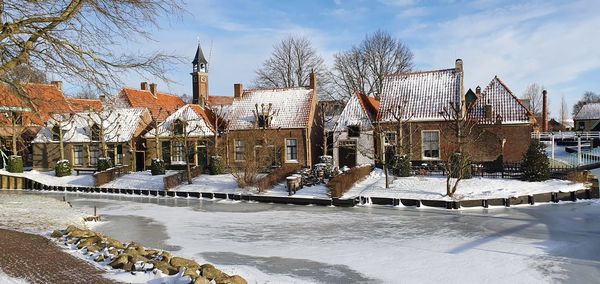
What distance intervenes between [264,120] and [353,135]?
18.3 feet

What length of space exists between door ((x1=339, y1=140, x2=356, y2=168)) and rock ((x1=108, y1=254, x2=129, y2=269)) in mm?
20027

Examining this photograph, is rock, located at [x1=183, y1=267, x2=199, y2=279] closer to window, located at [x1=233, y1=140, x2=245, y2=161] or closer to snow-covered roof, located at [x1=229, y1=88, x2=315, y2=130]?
snow-covered roof, located at [x1=229, y1=88, x2=315, y2=130]

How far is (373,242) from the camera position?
12.1 meters

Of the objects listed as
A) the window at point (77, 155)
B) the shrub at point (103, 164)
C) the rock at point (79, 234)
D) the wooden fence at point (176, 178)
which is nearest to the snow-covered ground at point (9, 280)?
the rock at point (79, 234)

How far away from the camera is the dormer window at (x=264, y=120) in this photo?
93.5 ft

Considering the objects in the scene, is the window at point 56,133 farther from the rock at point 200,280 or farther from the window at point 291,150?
the rock at point 200,280

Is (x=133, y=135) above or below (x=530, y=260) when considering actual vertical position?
above

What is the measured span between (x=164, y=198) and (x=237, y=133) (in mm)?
7668

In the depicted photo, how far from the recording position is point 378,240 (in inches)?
488

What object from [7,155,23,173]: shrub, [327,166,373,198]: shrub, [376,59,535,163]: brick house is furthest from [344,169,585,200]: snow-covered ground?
[7,155,23,173]: shrub

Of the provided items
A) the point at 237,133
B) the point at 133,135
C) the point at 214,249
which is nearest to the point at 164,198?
the point at 237,133

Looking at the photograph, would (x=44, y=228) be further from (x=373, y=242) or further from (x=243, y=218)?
(x=373, y=242)

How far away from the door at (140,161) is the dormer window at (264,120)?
29.8ft

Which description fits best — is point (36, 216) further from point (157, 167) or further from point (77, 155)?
point (77, 155)
